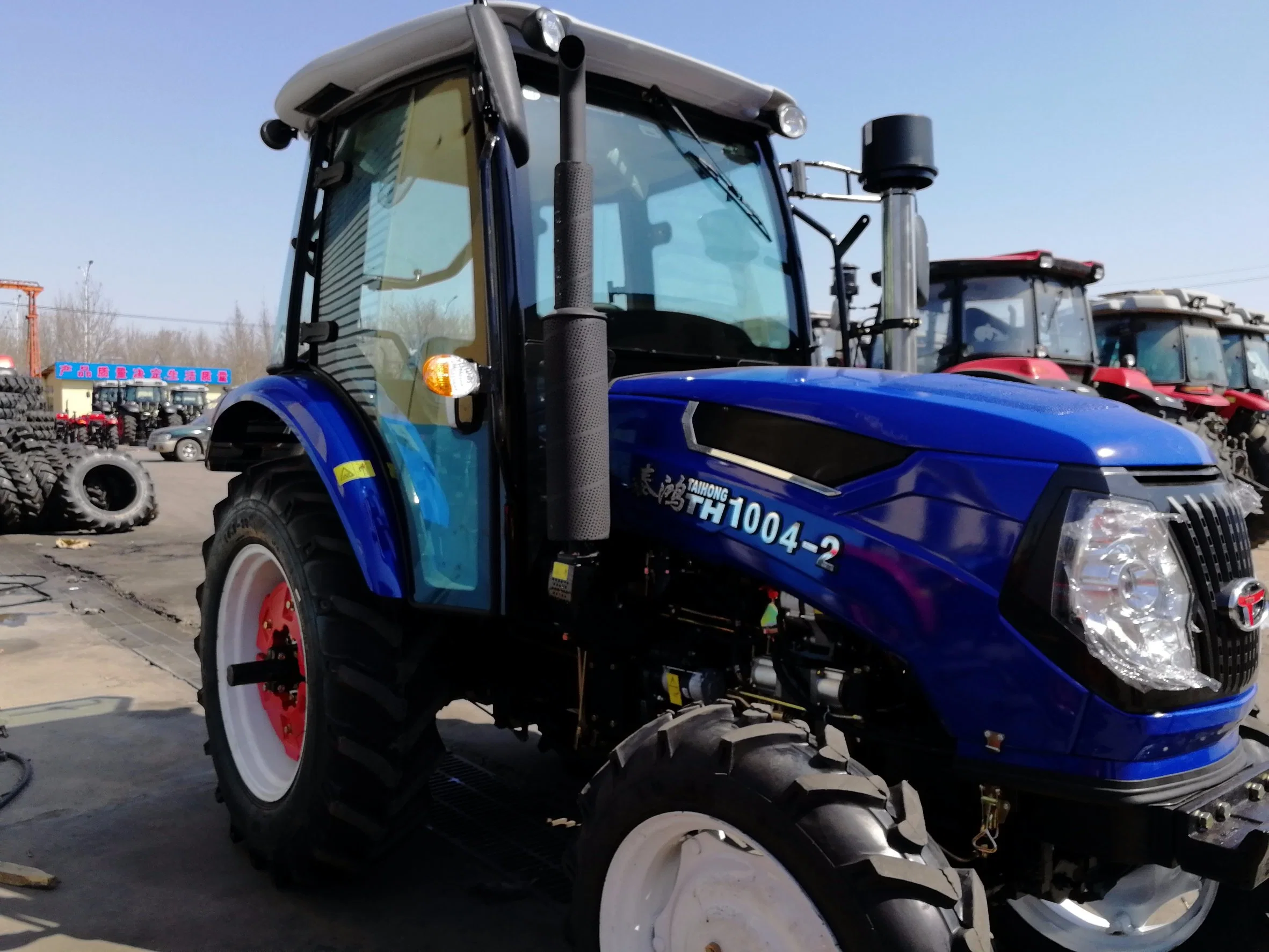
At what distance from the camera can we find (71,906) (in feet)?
9.36

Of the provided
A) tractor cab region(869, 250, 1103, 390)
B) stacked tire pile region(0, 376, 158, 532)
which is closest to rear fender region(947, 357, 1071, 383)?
tractor cab region(869, 250, 1103, 390)

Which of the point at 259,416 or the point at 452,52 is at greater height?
the point at 452,52

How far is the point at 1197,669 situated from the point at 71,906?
2890 millimetres

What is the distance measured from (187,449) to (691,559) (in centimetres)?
2632

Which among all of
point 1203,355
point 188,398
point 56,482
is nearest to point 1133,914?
point 1203,355

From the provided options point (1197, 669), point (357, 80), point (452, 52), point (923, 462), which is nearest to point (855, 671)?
point (923, 462)

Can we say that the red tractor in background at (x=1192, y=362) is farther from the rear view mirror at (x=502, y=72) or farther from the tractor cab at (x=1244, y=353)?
the rear view mirror at (x=502, y=72)

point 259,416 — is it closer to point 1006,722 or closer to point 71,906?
point 71,906

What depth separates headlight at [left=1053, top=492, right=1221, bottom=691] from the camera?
1771 millimetres

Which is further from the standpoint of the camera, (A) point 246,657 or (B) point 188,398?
(B) point 188,398

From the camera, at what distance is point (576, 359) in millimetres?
2123

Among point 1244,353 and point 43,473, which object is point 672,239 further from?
point 1244,353

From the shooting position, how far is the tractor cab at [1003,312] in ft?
28.6

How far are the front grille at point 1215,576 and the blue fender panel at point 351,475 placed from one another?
1832mm
